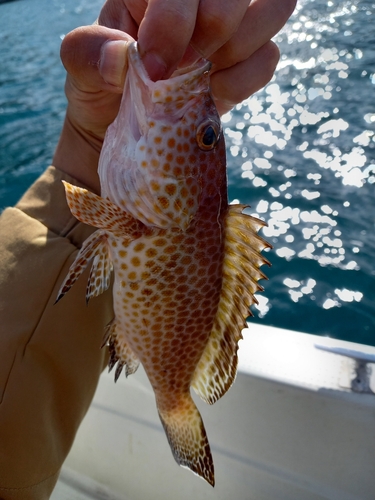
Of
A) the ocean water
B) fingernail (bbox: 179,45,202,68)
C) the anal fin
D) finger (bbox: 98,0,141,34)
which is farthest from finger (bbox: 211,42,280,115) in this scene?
the ocean water

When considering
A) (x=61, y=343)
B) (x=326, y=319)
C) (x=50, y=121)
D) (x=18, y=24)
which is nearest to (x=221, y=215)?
(x=61, y=343)

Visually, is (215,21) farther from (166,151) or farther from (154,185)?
(154,185)

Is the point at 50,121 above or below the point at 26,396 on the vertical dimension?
above

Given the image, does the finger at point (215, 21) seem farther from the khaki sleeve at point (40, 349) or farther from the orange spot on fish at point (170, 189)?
the khaki sleeve at point (40, 349)

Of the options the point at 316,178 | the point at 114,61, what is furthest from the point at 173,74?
the point at 316,178

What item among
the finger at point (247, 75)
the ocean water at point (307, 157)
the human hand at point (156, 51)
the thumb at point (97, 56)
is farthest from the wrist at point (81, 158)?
the ocean water at point (307, 157)

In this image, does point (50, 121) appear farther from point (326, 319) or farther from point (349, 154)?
point (326, 319)
